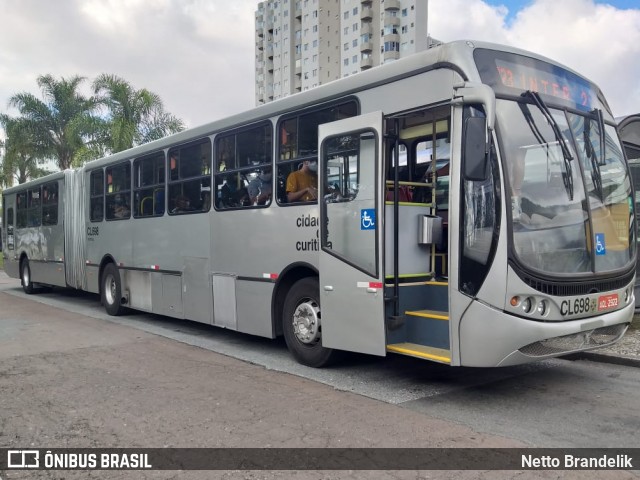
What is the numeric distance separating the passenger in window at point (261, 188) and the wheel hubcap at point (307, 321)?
1528 millimetres

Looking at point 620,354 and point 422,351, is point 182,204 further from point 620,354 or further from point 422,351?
point 620,354

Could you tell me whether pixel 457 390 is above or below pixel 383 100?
below

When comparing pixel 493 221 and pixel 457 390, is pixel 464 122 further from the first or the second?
pixel 457 390

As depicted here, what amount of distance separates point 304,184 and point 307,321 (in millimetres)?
1669

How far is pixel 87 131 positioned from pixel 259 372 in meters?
20.5

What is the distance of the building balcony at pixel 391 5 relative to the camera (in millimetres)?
73875

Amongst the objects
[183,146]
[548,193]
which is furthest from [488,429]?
[183,146]

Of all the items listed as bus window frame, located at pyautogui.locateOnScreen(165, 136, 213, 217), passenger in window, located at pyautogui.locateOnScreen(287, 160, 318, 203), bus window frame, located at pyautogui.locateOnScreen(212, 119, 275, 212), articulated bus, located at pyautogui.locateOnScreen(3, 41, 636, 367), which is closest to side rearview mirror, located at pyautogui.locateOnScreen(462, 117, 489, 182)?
articulated bus, located at pyautogui.locateOnScreen(3, 41, 636, 367)

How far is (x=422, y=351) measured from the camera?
17.9ft

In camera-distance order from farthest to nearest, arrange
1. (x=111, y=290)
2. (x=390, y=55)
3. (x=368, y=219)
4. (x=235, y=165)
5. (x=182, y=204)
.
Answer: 1. (x=390, y=55)
2. (x=111, y=290)
3. (x=182, y=204)
4. (x=235, y=165)
5. (x=368, y=219)

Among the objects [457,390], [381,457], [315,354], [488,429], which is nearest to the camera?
[381,457]

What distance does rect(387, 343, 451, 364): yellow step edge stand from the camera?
5223mm

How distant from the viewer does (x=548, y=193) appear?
517cm

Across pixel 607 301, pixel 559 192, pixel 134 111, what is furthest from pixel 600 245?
pixel 134 111
